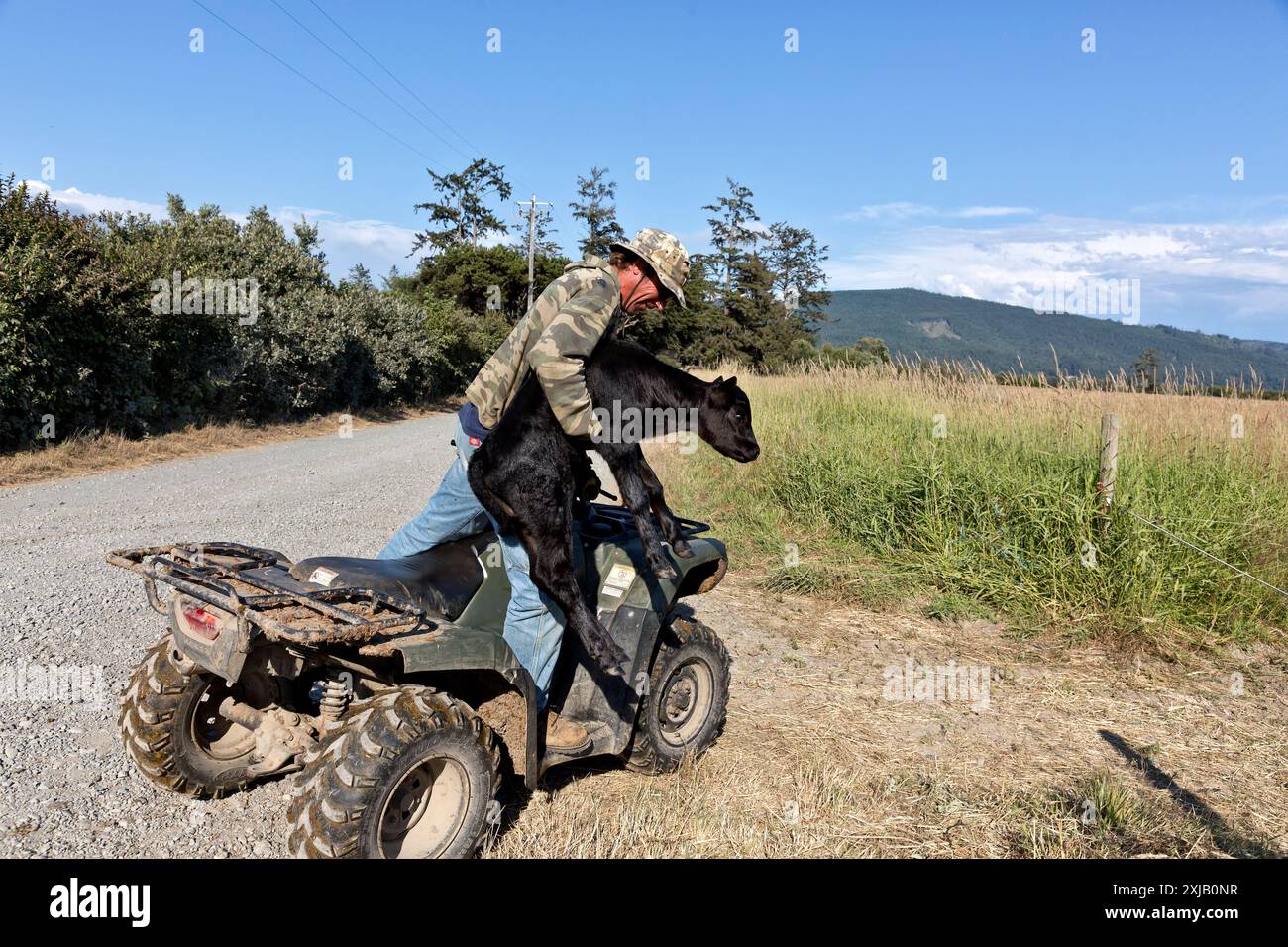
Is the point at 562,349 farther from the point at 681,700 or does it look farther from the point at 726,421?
the point at 681,700

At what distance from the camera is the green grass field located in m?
6.36

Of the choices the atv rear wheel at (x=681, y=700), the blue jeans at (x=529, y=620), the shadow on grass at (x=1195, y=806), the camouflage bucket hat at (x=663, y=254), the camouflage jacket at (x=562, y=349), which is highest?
the camouflage bucket hat at (x=663, y=254)

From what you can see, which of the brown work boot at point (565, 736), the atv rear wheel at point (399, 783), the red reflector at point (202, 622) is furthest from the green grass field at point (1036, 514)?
the red reflector at point (202, 622)

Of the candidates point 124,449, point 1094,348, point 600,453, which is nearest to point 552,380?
point 600,453

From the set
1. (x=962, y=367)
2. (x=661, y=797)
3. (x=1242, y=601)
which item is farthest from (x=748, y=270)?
(x=661, y=797)

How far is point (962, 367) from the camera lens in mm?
10164

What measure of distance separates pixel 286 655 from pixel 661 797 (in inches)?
69.6

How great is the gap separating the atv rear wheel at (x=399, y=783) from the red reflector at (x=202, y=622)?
0.51 meters

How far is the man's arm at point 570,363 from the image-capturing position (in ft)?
9.45

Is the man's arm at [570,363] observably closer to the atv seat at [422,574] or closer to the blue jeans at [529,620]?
the blue jeans at [529,620]

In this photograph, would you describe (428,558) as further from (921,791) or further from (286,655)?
(921,791)

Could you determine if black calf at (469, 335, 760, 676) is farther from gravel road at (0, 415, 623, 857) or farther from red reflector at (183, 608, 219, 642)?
gravel road at (0, 415, 623, 857)

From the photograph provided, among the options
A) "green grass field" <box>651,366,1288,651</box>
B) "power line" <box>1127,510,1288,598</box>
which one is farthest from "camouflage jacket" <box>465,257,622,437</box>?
"power line" <box>1127,510,1288,598</box>

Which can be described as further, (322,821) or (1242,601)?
(1242,601)
